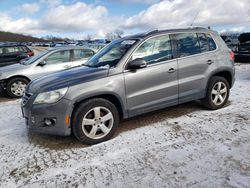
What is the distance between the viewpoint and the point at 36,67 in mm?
7484

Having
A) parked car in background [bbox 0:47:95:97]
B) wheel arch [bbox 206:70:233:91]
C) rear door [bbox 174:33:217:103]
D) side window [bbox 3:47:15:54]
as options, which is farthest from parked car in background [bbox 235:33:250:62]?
side window [bbox 3:47:15:54]

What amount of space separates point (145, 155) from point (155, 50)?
6.27 feet

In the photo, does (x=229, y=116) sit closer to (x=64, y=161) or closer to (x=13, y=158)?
(x=64, y=161)

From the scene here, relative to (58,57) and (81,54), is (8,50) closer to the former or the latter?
(58,57)

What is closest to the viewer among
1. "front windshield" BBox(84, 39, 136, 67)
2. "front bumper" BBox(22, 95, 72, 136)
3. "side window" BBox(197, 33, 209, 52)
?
"front bumper" BBox(22, 95, 72, 136)

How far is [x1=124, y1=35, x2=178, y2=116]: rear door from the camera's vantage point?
13.2ft

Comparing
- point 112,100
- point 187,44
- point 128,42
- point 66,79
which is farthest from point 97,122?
point 187,44

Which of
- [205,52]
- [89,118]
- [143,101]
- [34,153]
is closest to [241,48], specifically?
[205,52]

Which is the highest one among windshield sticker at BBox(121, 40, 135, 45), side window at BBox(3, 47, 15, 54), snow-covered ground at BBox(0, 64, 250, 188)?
side window at BBox(3, 47, 15, 54)

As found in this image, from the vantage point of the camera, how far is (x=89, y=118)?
3740mm

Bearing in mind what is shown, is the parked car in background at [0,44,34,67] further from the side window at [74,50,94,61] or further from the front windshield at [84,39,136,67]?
the front windshield at [84,39,136,67]

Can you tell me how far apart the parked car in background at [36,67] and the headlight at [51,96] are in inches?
162

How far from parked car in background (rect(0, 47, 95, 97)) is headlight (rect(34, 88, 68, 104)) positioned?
4114 millimetres

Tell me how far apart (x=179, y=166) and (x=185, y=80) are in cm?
197
